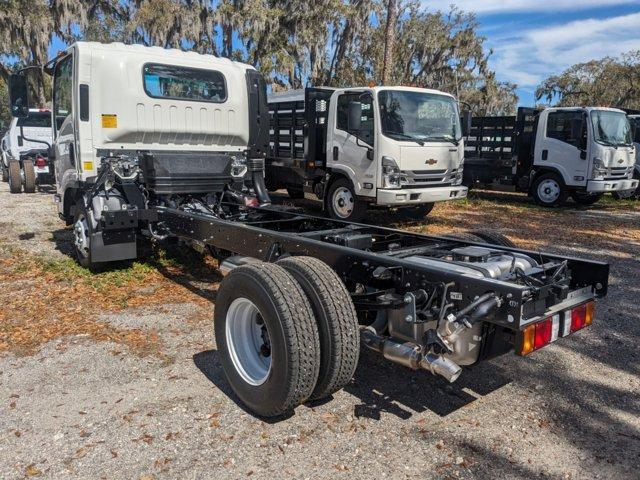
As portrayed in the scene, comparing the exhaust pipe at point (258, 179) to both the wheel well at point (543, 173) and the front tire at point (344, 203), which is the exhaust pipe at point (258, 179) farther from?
the wheel well at point (543, 173)

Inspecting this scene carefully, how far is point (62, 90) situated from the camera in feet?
22.4

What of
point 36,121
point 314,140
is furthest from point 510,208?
point 36,121

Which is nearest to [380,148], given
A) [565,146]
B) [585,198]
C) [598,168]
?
[565,146]

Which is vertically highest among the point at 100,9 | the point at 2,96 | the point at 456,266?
the point at 100,9

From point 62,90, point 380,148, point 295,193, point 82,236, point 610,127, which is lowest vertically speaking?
point 82,236

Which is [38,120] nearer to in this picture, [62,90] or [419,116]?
[62,90]

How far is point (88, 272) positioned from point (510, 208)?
10681 mm

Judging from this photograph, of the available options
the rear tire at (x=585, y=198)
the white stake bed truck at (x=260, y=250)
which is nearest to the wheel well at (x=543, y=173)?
the rear tire at (x=585, y=198)

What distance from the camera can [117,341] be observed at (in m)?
4.63

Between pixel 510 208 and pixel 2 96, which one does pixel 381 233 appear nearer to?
pixel 510 208

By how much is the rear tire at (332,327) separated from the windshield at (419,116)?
6740 millimetres

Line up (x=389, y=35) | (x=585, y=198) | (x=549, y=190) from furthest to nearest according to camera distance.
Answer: (x=389, y=35) < (x=585, y=198) < (x=549, y=190)

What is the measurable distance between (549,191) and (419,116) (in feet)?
19.8

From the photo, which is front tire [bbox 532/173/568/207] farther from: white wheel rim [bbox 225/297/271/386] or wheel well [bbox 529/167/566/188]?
white wheel rim [bbox 225/297/271/386]
